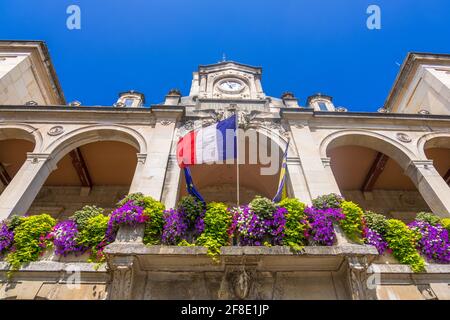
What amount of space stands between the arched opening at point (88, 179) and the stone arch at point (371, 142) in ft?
28.0

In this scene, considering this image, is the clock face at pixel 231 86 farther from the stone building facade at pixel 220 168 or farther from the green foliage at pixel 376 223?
the green foliage at pixel 376 223

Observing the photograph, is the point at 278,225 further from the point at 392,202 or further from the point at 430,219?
the point at 392,202

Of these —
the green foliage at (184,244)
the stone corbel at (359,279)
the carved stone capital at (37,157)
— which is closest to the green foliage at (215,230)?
the green foliage at (184,244)

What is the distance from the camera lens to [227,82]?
52.4ft

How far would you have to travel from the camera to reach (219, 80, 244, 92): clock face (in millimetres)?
15278

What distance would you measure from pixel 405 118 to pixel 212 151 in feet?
28.9

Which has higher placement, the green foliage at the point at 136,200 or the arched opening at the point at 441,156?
the arched opening at the point at 441,156

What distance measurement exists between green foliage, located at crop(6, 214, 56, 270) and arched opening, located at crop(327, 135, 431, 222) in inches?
429

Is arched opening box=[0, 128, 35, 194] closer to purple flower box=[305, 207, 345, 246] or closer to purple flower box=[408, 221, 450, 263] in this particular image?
purple flower box=[305, 207, 345, 246]

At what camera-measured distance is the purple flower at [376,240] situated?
7.06 m

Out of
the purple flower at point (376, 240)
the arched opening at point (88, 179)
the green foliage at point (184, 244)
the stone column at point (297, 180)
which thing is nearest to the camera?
the green foliage at point (184, 244)

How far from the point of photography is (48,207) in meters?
13.3

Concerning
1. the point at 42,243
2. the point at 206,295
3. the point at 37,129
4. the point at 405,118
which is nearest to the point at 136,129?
the point at 37,129

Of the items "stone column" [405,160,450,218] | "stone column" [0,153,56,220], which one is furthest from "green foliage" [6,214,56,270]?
"stone column" [405,160,450,218]
